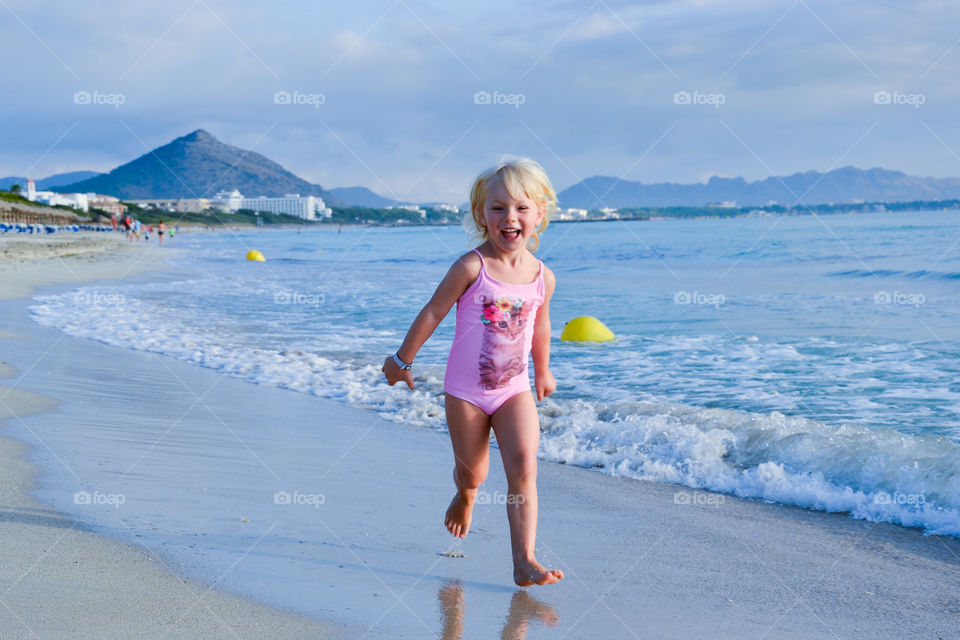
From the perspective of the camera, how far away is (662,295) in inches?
849

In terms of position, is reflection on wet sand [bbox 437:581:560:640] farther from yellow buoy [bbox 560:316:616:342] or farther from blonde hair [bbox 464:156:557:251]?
yellow buoy [bbox 560:316:616:342]

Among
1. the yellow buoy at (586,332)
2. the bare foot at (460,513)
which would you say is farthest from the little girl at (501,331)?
the yellow buoy at (586,332)

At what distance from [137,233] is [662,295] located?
58.2 m

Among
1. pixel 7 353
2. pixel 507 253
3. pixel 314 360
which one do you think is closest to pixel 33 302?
pixel 7 353

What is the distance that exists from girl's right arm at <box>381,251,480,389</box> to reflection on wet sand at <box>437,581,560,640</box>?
2.82 ft

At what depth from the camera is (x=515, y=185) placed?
11.4ft

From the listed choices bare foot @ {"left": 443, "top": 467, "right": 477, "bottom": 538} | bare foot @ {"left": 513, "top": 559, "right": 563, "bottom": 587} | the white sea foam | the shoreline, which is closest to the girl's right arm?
bare foot @ {"left": 443, "top": 467, "right": 477, "bottom": 538}

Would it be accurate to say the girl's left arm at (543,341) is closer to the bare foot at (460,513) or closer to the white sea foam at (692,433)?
the bare foot at (460,513)

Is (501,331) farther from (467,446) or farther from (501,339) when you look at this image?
(467,446)

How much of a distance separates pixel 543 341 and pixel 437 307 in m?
0.52

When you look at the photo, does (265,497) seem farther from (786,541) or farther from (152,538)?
(786,541)

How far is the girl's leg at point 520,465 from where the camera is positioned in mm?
3486

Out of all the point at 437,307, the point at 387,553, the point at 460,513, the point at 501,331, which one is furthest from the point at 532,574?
the point at 437,307

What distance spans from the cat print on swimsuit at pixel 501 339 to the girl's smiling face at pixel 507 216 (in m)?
0.24
